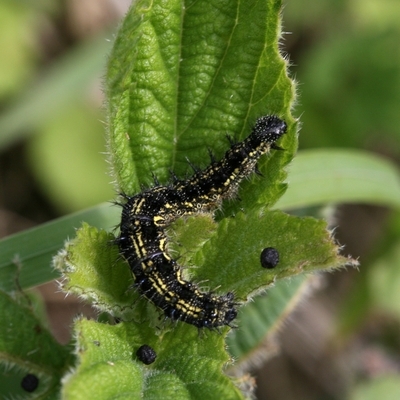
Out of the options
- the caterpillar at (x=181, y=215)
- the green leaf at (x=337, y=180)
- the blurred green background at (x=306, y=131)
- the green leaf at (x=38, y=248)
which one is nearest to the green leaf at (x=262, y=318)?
the green leaf at (x=337, y=180)

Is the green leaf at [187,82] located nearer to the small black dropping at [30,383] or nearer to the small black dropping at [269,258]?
the small black dropping at [269,258]

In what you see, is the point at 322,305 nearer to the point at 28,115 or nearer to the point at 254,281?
the point at 28,115

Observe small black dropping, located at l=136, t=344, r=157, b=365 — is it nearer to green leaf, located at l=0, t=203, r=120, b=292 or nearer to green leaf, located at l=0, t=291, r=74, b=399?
green leaf, located at l=0, t=291, r=74, b=399

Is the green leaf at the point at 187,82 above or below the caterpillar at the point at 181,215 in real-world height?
above

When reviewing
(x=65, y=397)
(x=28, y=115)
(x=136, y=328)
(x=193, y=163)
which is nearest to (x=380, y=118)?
(x=28, y=115)

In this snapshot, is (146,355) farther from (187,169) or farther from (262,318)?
(262,318)
